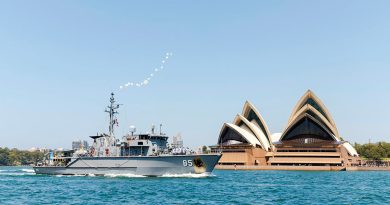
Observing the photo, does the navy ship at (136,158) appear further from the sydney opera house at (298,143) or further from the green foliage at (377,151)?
the green foliage at (377,151)

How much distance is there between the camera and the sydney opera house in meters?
142

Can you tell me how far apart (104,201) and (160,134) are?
28.9 metres

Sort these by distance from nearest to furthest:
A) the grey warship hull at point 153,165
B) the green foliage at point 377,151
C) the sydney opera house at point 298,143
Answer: the grey warship hull at point 153,165, the sydney opera house at point 298,143, the green foliage at point 377,151

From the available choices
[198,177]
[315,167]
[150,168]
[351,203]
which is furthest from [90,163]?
[315,167]

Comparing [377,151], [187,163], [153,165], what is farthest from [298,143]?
Result: [153,165]

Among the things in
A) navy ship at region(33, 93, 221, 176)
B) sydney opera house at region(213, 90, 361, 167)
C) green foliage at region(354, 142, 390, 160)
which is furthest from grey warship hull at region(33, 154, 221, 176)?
green foliage at region(354, 142, 390, 160)

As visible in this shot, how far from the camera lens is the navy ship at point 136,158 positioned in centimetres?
6041

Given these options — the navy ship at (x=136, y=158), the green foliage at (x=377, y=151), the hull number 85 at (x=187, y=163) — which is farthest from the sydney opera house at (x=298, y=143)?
the hull number 85 at (x=187, y=163)

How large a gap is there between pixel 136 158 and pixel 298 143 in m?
96.5

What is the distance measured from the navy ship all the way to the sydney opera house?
7965 cm

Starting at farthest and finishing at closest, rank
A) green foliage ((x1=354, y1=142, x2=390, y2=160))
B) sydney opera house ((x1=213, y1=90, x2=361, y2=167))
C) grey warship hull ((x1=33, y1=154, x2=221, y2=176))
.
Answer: green foliage ((x1=354, y1=142, x2=390, y2=160)), sydney opera house ((x1=213, y1=90, x2=361, y2=167)), grey warship hull ((x1=33, y1=154, x2=221, y2=176))

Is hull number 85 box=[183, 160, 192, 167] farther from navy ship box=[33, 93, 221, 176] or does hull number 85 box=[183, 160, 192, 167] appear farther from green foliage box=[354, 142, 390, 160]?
green foliage box=[354, 142, 390, 160]

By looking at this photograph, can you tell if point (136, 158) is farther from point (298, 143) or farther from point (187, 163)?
point (298, 143)

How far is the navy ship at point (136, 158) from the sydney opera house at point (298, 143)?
79645 millimetres
